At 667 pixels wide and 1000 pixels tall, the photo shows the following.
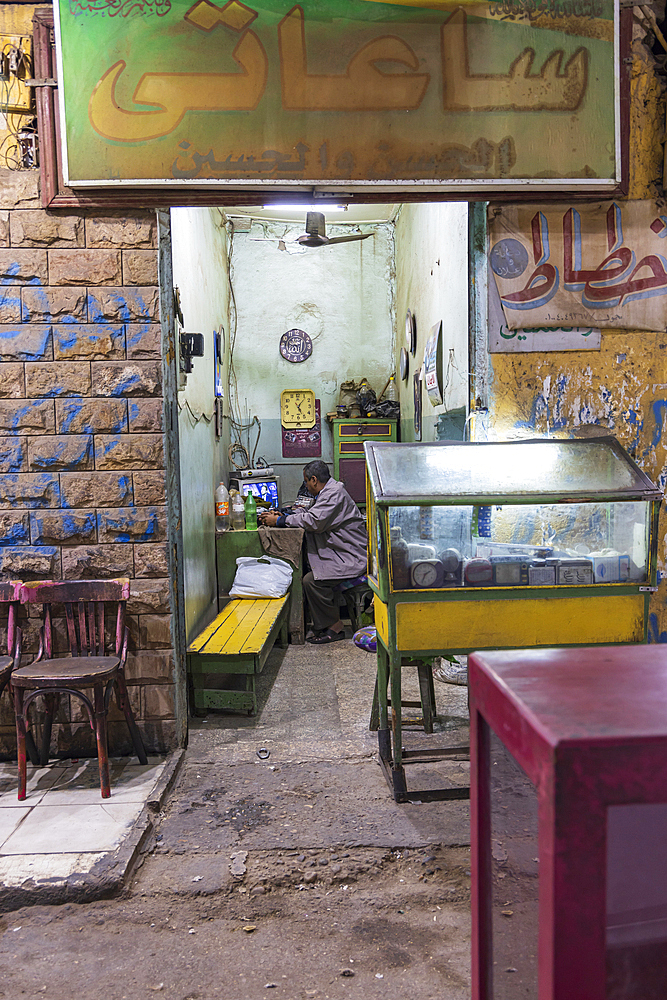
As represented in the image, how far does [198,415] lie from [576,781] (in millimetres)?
4961

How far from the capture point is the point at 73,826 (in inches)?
114

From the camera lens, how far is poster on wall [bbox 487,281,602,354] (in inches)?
152

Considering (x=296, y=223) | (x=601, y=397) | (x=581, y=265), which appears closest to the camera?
(x=581, y=265)

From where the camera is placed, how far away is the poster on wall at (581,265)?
12.4 feet

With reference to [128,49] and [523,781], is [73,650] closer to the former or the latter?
[523,781]

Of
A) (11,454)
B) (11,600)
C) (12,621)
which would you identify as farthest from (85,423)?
(12,621)

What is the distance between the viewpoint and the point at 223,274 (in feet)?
25.9

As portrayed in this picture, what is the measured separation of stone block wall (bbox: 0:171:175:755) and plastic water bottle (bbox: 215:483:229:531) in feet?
9.70

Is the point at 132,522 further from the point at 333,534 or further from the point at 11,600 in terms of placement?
the point at 333,534

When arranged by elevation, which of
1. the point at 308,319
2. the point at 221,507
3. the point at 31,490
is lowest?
the point at 221,507

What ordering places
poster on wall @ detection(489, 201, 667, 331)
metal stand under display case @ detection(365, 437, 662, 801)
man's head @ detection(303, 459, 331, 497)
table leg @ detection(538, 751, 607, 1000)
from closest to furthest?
table leg @ detection(538, 751, 607, 1000)
metal stand under display case @ detection(365, 437, 662, 801)
poster on wall @ detection(489, 201, 667, 331)
man's head @ detection(303, 459, 331, 497)

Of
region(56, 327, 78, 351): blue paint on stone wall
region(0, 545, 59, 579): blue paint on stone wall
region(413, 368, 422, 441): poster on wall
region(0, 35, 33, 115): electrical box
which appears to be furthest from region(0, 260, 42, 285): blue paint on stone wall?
region(413, 368, 422, 441): poster on wall

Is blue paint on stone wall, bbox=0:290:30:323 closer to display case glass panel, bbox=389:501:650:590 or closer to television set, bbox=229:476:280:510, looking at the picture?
display case glass panel, bbox=389:501:650:590

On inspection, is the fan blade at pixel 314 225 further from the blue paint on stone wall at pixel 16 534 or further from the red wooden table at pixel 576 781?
the red wooden table at pixel 576 781
